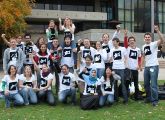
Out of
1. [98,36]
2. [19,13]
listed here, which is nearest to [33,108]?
[19,13]

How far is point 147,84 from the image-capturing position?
450 inches

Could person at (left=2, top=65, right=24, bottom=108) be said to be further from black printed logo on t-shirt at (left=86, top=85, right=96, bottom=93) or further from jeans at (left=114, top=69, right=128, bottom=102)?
jeans at (left=114, top=69, right=128, bottom=102)

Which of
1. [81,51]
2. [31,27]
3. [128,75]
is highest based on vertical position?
[31,27]

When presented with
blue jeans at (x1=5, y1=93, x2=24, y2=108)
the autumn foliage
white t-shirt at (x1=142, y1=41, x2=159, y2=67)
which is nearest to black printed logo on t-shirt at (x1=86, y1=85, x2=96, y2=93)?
white t-shirt at (x1=142, y1=41, x2=159, y2=67)

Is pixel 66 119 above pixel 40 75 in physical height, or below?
below

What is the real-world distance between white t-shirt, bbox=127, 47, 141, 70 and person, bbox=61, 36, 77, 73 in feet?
5.47

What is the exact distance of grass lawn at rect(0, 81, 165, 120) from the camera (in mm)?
9617

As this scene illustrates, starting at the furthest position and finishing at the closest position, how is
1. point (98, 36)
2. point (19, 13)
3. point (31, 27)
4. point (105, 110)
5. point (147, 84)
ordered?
1. point (31, 27)
2. point (98, 36)
3. point (19, 13)
4. point (147, 84)
5. point (105, 110)

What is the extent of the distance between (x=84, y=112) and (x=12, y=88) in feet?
7.79

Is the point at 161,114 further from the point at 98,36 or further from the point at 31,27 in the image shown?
the point at 31,27

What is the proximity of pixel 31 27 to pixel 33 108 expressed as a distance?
1472 inches

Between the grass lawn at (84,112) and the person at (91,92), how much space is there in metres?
0.22

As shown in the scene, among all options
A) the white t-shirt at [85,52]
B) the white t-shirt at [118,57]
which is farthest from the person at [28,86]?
the white t-shirt at [118,57]

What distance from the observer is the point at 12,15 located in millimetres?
31203
